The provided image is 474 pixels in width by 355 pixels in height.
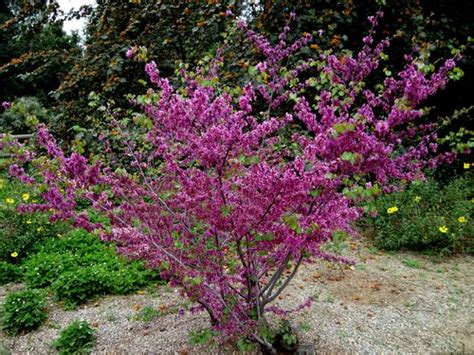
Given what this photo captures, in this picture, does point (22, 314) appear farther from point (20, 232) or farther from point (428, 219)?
point (428, 219)

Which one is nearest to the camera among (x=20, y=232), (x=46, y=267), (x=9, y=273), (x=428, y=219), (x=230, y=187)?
(x=230, y=187)

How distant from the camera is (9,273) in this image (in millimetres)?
3965

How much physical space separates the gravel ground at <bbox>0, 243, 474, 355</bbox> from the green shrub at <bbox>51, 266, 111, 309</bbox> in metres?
0.08

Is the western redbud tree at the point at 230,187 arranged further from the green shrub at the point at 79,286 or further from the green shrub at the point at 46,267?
the green shrub at the point at 46,267

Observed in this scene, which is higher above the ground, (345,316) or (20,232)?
(345,316)

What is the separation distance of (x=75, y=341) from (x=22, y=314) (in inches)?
22.8

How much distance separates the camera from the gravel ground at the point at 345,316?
9.14ft

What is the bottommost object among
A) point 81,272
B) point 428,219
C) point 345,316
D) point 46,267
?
point 46,267

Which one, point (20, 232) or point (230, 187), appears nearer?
point (230, 187)

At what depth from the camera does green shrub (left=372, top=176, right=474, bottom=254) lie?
14.5 ft

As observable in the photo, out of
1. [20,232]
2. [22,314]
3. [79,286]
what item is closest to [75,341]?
[22,314]

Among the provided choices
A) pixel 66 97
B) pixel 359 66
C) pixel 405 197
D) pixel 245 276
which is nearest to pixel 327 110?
pixel 359 66

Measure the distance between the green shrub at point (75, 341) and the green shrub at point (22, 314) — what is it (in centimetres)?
38

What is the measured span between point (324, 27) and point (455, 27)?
6.44ft
